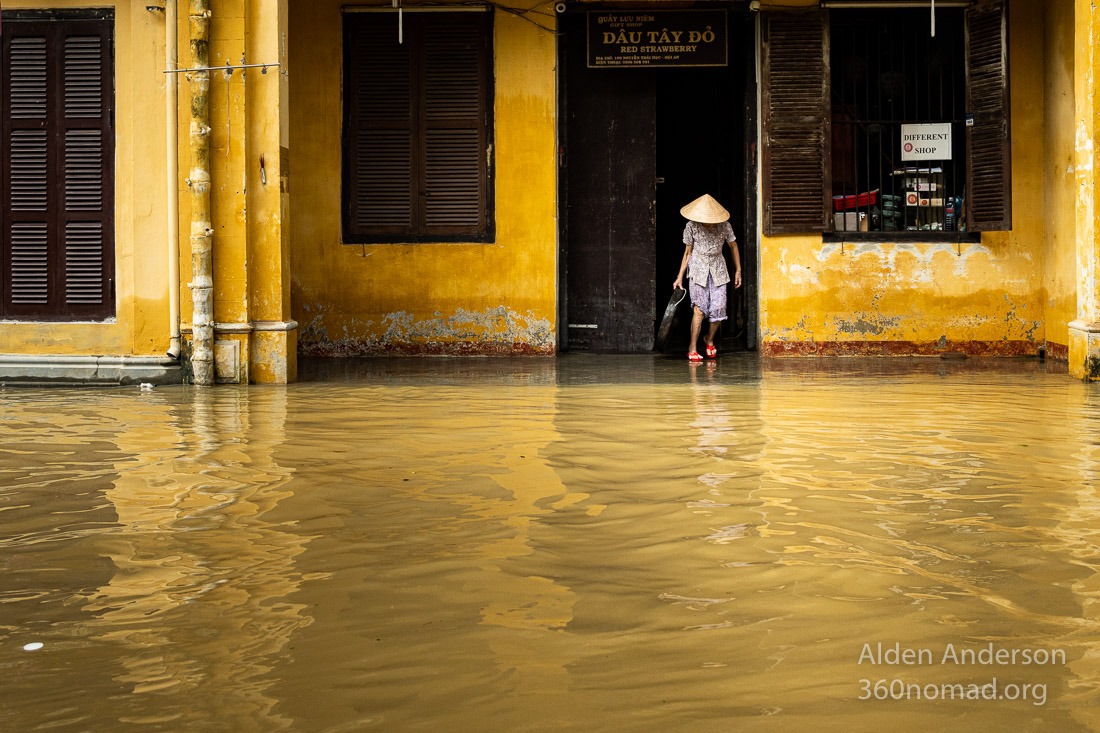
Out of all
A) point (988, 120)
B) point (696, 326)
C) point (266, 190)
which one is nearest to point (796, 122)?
point (988, 120)

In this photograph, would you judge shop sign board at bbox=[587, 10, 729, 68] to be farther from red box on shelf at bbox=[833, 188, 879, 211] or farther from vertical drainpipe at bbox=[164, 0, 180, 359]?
vertical drainpipe at bbox=[164, 0, 180, 359]

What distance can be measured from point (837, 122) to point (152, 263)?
20.8ft

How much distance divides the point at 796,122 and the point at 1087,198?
2999 mm

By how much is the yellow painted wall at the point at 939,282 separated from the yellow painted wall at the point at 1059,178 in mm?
141

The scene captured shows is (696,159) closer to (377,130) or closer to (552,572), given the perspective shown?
(377,130)

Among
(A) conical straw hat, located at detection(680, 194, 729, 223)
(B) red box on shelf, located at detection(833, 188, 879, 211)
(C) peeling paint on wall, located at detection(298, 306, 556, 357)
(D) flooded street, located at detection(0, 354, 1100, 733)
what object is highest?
(B) red box on shelf, located at detection(833, 188, 879, 211)

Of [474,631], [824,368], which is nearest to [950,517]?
[474,631]

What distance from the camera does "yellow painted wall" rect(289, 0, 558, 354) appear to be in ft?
41.5

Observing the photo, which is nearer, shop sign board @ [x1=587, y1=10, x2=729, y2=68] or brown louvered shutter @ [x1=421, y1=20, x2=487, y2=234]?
brown louvered shutter @ [x1=421, y1=20, x2=487, y2=234]

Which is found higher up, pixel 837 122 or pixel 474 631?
pixel 837 122

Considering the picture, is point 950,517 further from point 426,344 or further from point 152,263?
point 426,344

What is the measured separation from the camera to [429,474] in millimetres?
6141

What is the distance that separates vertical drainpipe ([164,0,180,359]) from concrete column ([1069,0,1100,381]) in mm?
6977

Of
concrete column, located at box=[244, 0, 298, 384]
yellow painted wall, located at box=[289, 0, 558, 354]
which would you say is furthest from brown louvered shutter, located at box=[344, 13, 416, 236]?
concrete column, located at box=[244, 0, 298, 384]
